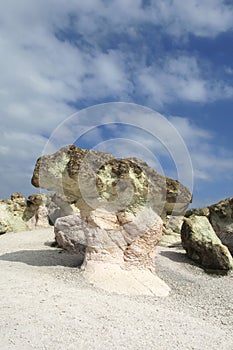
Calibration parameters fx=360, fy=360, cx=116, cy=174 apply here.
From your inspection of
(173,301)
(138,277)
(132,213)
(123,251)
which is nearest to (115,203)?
(132,213)

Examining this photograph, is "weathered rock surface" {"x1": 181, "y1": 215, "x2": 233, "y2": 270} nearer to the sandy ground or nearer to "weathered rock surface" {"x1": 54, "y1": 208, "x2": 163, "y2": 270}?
the sandy ground

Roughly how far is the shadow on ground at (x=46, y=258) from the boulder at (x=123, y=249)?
2.57 ft

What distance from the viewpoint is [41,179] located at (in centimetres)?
934

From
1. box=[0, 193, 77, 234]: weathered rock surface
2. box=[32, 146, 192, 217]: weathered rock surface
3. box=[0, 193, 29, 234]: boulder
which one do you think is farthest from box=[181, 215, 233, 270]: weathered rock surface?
box=[0, 193, 29, 234]: boulder

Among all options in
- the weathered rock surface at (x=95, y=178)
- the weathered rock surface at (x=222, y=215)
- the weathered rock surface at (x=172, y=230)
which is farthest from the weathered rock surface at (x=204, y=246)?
the weathered rock surface at (x=172, y=230)

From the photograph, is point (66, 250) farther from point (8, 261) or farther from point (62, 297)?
point (62, 297)

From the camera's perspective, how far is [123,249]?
358 inches

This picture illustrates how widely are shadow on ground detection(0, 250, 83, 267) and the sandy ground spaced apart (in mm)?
55

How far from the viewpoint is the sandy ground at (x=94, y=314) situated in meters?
4.84

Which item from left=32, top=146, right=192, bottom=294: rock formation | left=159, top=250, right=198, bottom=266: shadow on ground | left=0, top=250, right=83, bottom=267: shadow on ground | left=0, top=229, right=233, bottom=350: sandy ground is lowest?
left=0, top=229, right=233, bottom=350: sandy ground

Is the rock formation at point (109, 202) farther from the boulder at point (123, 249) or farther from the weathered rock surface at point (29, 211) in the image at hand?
the weathered rock surface at point (29, 211)

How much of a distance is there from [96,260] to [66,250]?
2604 mm

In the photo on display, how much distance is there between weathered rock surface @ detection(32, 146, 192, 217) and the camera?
9.05 meters

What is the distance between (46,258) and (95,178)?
9.61 ft
